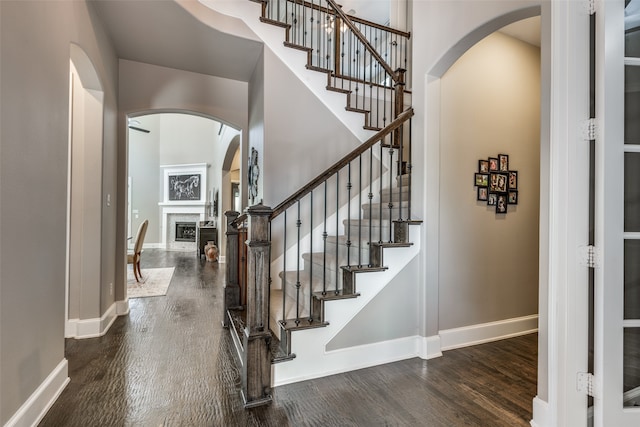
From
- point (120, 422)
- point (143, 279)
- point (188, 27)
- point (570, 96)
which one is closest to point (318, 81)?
point (188, 27)

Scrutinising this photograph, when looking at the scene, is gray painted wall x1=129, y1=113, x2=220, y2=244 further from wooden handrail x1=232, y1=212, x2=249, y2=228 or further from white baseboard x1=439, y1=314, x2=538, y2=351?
white baseboard x1=439, y1=314, x2=538, y2=351

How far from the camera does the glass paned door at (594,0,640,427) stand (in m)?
1.40

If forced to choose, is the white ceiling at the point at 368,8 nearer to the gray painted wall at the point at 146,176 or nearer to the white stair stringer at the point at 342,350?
the white stair stringer at the point at 342,350

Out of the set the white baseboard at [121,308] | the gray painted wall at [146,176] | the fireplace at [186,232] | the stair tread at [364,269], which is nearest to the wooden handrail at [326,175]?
the stair tread at [364,269]

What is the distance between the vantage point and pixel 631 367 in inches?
56.8

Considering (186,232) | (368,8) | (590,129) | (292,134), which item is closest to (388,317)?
(590,129)

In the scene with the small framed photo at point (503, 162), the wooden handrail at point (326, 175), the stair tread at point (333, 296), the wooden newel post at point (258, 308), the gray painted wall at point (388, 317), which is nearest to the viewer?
the wooden newel post at point (258, 308)

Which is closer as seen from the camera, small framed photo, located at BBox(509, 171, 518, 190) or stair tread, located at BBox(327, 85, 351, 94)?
small framed photo, located at BBox(509, 171, 518, 190)

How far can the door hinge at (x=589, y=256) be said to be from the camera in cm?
143

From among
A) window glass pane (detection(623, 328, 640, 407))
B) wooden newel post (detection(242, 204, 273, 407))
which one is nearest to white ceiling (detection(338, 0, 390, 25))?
wooden newel post (detection(242, 204, 273, 407))

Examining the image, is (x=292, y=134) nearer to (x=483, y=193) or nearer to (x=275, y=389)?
(x=483, y=193)

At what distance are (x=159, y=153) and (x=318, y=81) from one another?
8.65 m

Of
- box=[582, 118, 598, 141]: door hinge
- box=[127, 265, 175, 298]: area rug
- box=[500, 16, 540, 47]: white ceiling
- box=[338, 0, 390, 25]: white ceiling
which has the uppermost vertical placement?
box=[338, 0, 390, 25]: white ceiling

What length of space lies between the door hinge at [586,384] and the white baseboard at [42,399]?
110 inches
